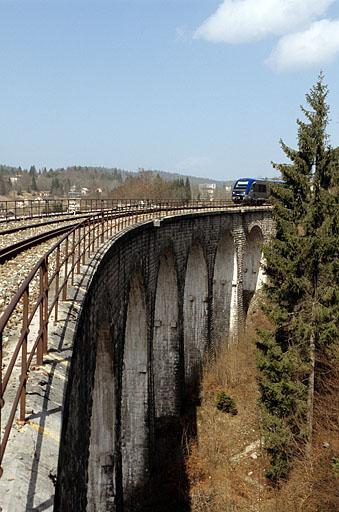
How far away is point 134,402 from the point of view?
54.5ft

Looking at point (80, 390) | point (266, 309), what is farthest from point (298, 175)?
point (80, 390)

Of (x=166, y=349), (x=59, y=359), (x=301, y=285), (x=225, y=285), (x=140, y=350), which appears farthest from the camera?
(x=225, y=285)

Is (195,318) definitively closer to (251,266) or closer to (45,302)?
(251,266)

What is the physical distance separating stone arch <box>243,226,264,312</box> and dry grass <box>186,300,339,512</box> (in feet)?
34.7

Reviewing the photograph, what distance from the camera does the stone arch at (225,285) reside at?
30.1m

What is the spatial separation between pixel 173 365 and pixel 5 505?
19470mm

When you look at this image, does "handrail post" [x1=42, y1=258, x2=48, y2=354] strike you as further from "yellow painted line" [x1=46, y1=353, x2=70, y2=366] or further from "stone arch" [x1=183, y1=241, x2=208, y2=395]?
"stone arch" [x1=183, y1=241, x2=208, y2=395]

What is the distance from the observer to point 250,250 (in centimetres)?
3731

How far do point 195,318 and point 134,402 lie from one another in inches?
409

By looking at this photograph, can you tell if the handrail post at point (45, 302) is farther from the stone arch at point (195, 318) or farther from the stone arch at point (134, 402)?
the stone arch at point (195, 318)

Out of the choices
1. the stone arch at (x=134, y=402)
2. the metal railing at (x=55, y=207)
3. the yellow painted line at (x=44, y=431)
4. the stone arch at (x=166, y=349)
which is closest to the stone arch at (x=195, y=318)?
the stone arch at (x=166, y=349)

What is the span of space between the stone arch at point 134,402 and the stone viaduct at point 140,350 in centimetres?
3

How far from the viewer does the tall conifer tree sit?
1811 cm

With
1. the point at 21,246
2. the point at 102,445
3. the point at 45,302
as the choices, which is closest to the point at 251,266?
the point at 102,445
